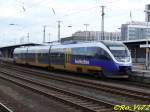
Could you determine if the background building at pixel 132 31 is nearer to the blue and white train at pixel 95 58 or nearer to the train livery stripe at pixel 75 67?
the blue and white train at pixel 95 58

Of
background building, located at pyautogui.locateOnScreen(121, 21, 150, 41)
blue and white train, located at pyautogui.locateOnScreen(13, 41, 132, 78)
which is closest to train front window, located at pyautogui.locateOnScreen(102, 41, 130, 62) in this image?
blue and white train, located at pyautogui.locateOnScreen(13, 41, 132, 78)

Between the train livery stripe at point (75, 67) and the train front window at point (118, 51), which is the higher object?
the train front window at point (118, 51)

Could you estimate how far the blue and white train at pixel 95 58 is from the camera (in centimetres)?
2980

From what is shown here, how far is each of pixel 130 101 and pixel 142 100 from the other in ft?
1.82

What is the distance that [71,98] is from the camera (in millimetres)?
18672

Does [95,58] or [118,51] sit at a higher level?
[118,51]

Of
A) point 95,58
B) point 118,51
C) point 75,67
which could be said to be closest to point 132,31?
point 75,67

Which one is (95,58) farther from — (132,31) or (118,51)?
(132,31)

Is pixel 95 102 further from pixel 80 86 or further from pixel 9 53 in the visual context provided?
pixel 9 53

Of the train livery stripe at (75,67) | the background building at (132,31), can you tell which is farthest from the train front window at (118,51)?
the background building at (132,31)

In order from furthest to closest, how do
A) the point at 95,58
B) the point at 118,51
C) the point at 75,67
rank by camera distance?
1. the point at 75,67
2. the point at 95,58
3. the point at 118,51

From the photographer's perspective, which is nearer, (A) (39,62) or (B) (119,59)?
(B) (119,59)

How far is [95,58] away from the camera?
31266 mm

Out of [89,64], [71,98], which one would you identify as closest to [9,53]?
[89,64]
